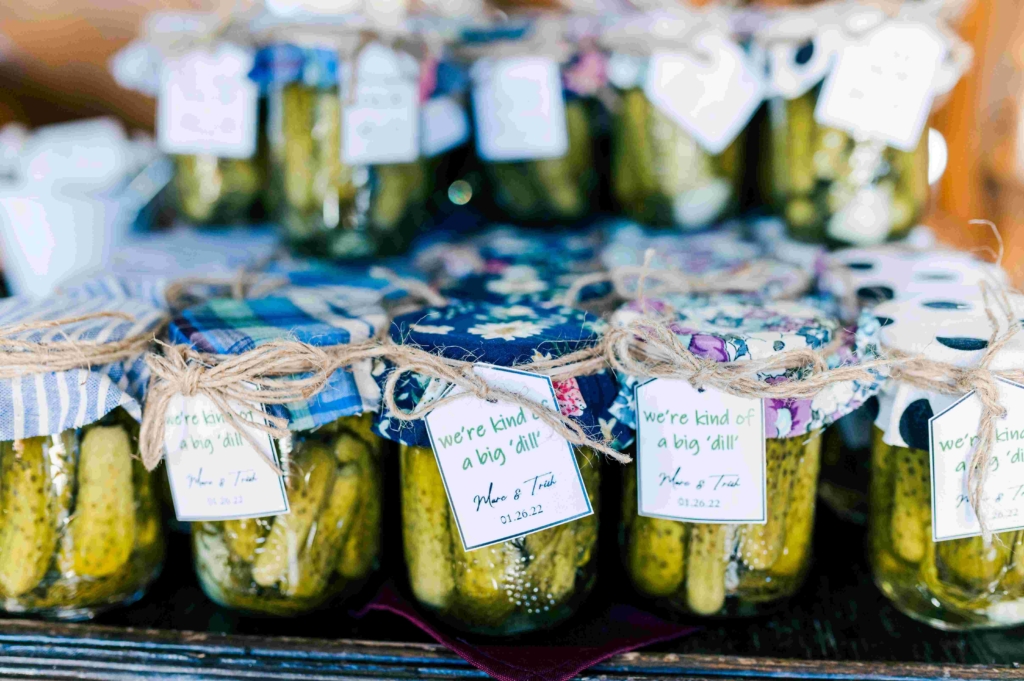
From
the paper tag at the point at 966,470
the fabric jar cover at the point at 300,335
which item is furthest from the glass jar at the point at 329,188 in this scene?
the paper tag at the point at 966,470

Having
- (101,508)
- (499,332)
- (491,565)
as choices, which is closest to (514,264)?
(499,332)

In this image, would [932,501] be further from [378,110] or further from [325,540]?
[378,110]

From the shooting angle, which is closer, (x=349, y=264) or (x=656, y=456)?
(x=656, y=456)

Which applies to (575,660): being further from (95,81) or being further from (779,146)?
(95,81)

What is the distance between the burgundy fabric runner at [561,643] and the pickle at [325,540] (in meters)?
0.05

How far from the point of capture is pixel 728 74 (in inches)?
38.1

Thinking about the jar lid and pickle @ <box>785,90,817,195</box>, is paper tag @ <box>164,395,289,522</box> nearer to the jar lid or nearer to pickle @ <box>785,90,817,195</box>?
the jar lid

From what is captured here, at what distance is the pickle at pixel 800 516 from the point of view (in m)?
0.70

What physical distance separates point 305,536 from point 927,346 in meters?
0.57

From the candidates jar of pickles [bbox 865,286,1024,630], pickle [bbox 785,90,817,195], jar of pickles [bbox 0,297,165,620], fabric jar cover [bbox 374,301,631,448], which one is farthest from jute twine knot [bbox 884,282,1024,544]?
jar of pickles [bbox 0,297,165,620]

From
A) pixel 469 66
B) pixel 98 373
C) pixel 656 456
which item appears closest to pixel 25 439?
pixel 98 373

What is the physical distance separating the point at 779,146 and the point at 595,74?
0.27 meters

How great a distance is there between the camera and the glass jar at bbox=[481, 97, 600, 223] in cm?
109

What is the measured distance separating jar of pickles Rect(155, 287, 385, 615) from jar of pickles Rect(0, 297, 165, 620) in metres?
0.05
